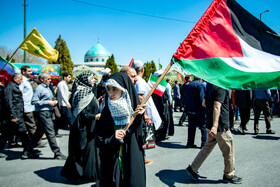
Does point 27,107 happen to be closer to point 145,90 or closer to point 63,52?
point 145,90

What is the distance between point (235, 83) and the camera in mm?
2508

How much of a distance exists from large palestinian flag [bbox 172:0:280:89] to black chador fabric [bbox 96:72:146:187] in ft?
2.80

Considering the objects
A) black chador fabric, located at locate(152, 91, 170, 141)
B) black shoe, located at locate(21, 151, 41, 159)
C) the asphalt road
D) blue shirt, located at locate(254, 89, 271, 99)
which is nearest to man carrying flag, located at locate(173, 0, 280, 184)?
the asphalt road

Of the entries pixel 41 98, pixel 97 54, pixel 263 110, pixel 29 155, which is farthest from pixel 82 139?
pixel 97 54

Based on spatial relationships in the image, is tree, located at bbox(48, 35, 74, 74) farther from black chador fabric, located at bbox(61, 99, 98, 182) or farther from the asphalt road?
black chador fabric, located at bbox(61, 99, 98, 182)

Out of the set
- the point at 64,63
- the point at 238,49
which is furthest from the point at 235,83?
the point at 64,63

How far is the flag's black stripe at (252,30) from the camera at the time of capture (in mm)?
2555

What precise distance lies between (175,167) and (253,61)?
299cm

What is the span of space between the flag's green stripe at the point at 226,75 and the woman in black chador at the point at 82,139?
2.17 m

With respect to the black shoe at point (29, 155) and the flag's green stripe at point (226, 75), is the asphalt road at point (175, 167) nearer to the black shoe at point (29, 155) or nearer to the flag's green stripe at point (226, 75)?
the black shoe at point (29, 155)

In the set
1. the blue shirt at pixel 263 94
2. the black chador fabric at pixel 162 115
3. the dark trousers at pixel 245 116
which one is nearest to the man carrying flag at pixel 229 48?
the black chador fabric at pixel 162 115

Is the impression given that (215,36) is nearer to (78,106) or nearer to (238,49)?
(238,49)

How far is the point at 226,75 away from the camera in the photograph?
8.44ft

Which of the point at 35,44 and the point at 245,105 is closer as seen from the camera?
the point at 35,44
